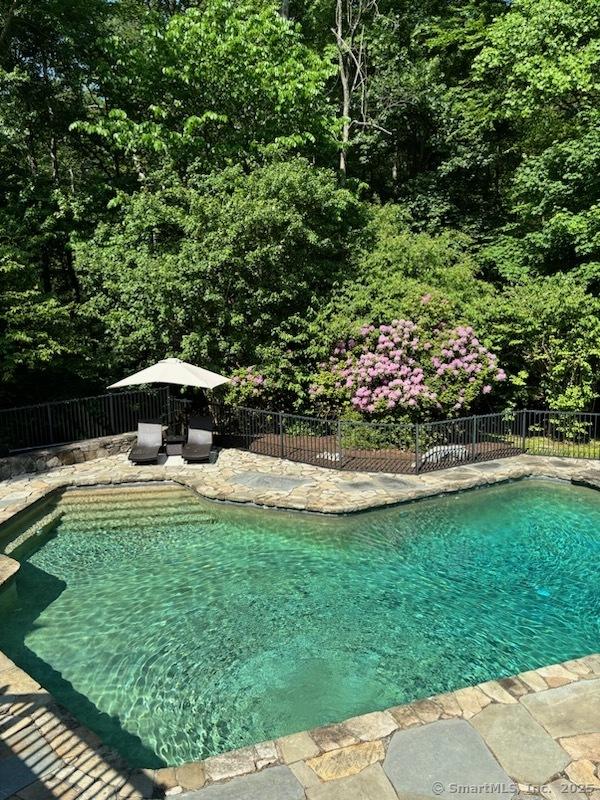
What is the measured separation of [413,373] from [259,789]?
10633 millimetres

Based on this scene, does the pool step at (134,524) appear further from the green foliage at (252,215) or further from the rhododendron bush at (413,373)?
the rhododendron bush at (413,373)

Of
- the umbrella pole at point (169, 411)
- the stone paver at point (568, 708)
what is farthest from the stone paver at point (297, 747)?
the umbrella pole at point (169, 411)

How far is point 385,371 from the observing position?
13703mm

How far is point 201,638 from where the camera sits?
6.77m

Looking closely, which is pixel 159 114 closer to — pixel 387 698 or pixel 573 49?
pixel 573 49

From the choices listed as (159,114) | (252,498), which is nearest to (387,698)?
(252,498)

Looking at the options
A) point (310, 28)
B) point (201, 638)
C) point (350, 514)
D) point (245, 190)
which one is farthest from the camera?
point (310, 28)

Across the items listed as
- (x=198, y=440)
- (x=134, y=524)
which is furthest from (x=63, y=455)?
(x=134, y=524)

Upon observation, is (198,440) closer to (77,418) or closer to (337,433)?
(337,433)

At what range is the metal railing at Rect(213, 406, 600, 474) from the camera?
1292cm

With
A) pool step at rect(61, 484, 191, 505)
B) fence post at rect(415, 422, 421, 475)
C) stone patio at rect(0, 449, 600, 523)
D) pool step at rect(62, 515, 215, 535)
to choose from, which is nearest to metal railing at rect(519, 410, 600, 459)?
stone patio at rect(0, 449, 600, 523)

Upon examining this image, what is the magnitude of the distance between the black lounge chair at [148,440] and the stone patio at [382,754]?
7702mm

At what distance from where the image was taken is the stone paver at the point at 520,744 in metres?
4.29

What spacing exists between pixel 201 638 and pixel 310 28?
2521 centimetres
